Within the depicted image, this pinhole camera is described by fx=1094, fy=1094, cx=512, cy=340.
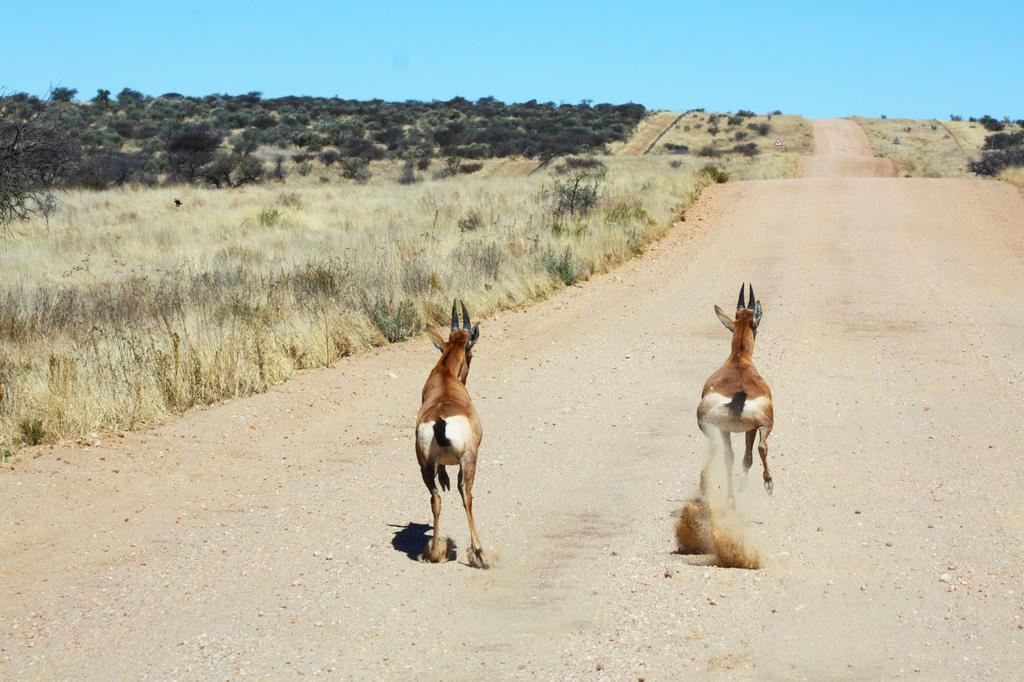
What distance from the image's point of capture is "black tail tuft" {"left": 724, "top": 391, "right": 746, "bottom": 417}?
24.4 ft

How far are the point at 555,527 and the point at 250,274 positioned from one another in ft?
41.0

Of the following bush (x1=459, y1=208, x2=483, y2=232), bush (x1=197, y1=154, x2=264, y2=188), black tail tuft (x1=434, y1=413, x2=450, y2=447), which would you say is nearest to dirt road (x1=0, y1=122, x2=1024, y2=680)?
black tail tuft (x1=434, y1=413, x2=450, y2=447)

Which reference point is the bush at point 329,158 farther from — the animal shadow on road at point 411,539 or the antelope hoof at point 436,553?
the antelope hoof at point 436,553

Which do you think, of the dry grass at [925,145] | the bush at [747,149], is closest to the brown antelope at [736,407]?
the dry grass at [925,145]

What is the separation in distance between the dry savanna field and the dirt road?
55 centimetres

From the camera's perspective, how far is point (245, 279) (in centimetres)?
1834

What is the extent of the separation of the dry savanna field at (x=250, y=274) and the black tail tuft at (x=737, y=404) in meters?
5.91

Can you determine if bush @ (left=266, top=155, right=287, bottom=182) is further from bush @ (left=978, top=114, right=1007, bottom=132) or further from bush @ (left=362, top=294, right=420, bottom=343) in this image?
bush @ (left=978, top=114, right=1007, bottom=132)

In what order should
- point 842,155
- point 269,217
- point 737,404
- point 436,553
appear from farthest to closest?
1. point 842,155
2. point 269,217
3. point 737,404
4. point 436,553

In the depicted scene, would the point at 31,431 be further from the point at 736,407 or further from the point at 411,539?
the point at 736,407

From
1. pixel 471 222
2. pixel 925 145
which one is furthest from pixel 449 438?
pixel 925 145

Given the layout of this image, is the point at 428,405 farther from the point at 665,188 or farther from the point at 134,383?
the point at 665,188

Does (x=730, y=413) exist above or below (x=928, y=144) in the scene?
below

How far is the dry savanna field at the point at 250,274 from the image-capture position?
11.4 metres
